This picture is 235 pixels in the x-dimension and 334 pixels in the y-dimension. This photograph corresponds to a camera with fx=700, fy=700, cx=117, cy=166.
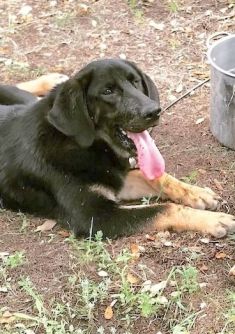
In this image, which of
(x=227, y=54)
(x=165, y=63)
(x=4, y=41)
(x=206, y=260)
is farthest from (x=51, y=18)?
(x=206, y=260)

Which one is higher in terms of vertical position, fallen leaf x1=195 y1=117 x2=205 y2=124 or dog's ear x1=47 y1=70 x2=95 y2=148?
dog's ear x1=47 y1=70 x2=95 y2=148

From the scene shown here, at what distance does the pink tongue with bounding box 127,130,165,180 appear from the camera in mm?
4609

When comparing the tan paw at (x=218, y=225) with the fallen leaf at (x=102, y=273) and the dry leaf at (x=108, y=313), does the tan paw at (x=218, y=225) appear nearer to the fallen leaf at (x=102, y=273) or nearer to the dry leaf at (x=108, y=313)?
the fallen leaf at (x=102, y=273)

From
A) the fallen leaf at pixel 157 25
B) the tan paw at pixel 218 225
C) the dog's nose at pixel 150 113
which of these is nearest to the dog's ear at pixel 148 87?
the dog's nose at pixel 150 113

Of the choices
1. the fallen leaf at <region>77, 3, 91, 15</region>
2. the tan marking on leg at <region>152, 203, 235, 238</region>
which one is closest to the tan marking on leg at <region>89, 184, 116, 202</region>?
the tan marking on leg at <region>152, 203, 235, 238</region>

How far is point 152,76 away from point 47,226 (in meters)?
2.25

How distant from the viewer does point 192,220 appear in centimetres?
445

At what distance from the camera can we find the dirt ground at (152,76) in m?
4.13

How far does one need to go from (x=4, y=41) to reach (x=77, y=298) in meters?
3.99

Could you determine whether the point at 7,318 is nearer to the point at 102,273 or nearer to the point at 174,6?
the point at 102,273

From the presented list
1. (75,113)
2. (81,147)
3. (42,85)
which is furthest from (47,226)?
(42,85)

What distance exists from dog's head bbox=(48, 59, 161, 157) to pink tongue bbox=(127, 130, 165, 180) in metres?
0.05

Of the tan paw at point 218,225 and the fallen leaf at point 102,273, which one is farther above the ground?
the tan paw at point 218,225

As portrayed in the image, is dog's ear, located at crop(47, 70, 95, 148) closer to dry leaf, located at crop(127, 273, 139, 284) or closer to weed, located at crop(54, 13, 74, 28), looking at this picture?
dry leaf, located at crop(127, 273, 139, 284)
